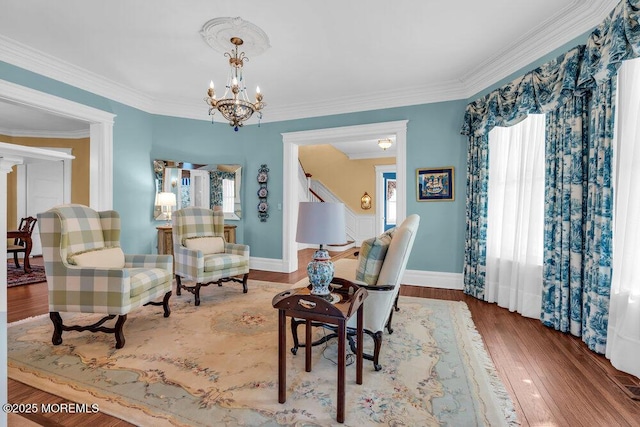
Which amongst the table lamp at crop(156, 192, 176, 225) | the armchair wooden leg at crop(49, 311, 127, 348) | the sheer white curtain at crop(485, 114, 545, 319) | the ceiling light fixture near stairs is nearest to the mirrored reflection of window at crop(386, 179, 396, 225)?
the sheer white curtain at crop(485, 114, 545, 319)

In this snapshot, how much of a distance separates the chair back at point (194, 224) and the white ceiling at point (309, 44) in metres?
1.79

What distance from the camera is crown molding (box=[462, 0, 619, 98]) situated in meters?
2.46

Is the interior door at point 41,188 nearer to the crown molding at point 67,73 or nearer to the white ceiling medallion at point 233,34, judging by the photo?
the crown molding at point 67,73

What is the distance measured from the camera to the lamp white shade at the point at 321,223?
1843mm

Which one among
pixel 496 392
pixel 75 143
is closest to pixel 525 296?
pixel 496 392

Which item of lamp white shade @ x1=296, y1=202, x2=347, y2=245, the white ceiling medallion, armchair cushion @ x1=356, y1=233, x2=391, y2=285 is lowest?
armchair cushion @ x1=356, y1=233, x2=391, y2=285

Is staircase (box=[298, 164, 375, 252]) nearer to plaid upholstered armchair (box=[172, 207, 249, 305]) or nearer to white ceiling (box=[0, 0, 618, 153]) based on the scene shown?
white ceiling (box=[0, 0, 618, 153])

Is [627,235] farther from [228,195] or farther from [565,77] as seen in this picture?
[228,195]

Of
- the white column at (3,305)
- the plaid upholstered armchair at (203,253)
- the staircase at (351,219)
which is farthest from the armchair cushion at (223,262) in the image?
the staircase at (351,219)

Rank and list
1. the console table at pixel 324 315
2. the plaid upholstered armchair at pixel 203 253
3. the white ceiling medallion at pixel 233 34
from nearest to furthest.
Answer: the console table at pixel 324 315
the white ceiling medallion at pixel 233 34
the plaid upholstered armchair at pixel 203 253

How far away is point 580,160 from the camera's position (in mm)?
2535

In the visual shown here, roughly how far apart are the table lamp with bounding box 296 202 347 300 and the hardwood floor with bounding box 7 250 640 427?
124cm

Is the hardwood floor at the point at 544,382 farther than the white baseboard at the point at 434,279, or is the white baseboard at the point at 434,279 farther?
the white baseboard at the point at 434,279

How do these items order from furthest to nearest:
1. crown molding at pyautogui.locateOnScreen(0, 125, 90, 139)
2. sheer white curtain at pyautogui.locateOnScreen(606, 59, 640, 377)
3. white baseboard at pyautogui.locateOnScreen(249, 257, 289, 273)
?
crown molding at pyautogui.locateOnScreen(0, 125, 90, 139) < white baseboard at pyautogui.locateOnScreen(249, 257, 289, 273) < sheer white curtain at pyautogui.locateOnScreen(606, 59, 640, 377)
